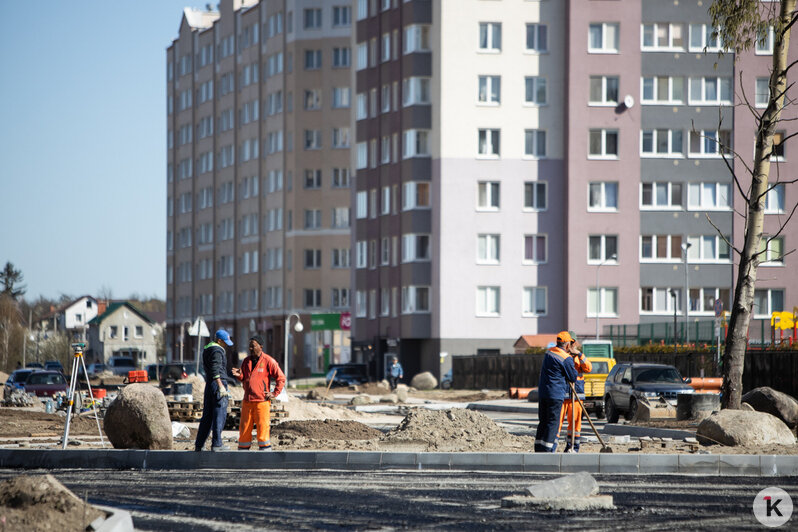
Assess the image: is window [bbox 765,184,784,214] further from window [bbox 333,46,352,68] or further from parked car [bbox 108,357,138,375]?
parked car [bbox 108,357,138,375]

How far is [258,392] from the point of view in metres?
18.0

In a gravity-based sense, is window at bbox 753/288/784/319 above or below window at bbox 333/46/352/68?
below

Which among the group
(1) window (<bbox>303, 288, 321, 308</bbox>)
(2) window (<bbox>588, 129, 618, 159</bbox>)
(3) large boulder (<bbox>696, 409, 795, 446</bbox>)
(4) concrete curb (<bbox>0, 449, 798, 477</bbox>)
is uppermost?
(2) window (<bbox>588, 129, 618, 159</bbox>)

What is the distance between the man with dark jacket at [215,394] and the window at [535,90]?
177 ft

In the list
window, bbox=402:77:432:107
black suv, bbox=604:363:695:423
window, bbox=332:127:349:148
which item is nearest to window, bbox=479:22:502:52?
window, bbox=402:77:432:107

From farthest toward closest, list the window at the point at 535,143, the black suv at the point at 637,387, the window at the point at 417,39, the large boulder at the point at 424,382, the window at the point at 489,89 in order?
1. the window at the point at 417,39
2. the window at the point at 535,143
3. the window at the point at 489,89
4. the large boulder at the point at 424,382
5. the black suv at the point at 637,387

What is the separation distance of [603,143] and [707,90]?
252 inches

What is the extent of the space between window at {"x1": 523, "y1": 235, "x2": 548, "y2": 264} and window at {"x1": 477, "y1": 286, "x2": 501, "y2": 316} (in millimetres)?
2507

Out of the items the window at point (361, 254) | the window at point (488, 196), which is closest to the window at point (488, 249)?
the window at point (488, 196)

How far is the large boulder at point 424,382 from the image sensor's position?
65.3 meters

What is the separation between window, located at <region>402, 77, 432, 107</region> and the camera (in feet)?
233

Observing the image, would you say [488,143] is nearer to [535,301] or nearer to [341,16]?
[535,301]

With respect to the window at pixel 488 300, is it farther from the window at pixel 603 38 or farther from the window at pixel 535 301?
the window at pixel 603 38

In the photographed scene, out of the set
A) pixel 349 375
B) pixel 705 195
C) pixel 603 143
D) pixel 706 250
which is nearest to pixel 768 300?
pixel 706 250
